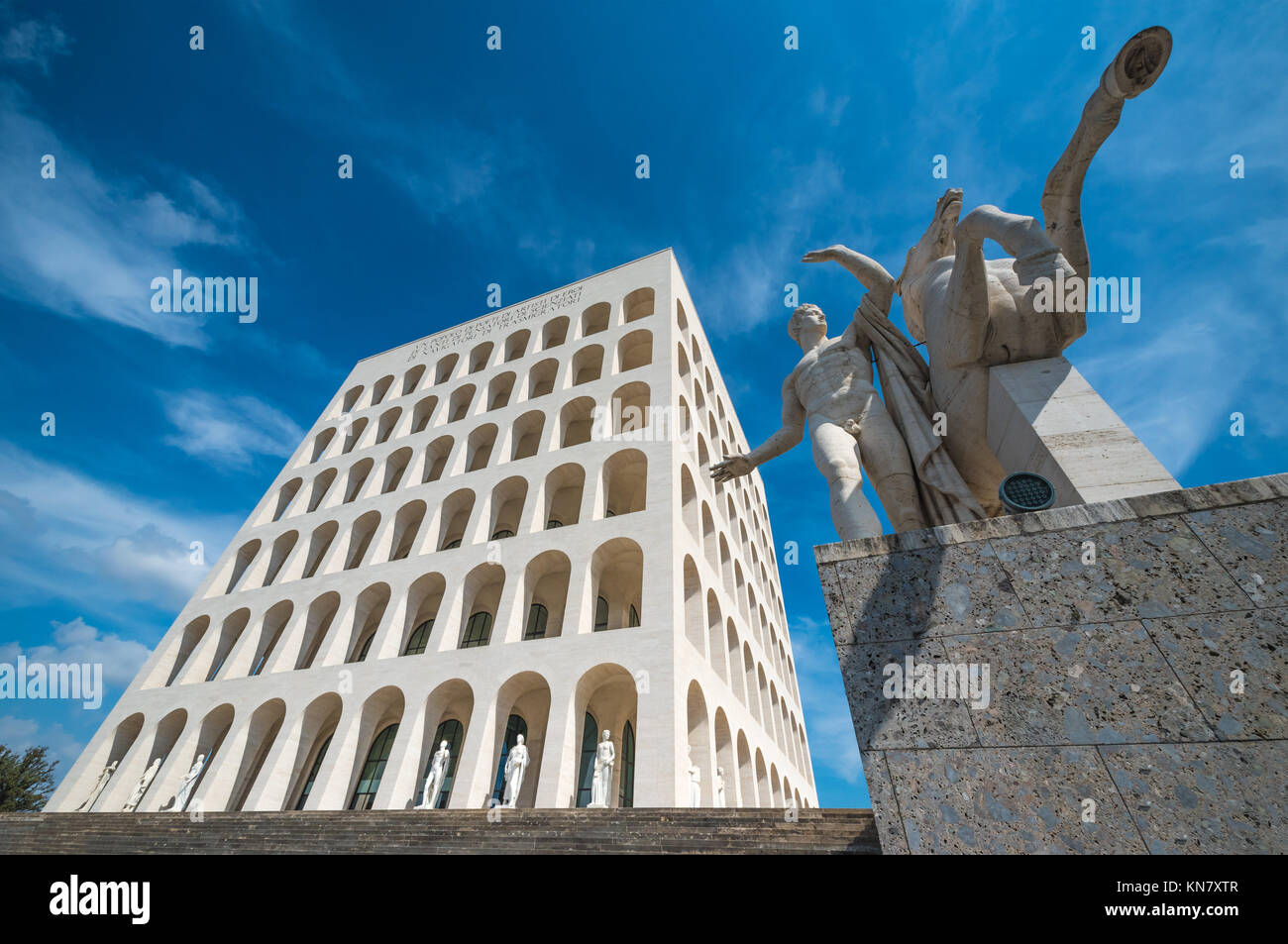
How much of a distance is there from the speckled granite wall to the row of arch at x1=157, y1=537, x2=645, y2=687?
12.1 m

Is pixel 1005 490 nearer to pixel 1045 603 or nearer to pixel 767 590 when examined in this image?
pixel 1045 603

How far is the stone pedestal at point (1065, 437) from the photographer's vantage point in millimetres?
3156

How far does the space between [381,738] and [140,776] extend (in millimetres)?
7714

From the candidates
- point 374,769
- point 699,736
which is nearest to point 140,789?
point 374,769

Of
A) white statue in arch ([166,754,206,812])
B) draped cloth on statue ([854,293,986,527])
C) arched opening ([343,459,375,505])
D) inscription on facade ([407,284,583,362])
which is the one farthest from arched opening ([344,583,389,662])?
draped cloth on statue ([854,293,986,527])

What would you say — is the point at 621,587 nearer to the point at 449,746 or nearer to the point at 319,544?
the point at 449,746

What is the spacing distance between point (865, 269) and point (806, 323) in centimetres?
79

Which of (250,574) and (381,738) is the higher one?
(250,574)

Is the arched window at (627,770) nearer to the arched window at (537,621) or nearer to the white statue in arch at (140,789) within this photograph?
the arched window at (537,621)

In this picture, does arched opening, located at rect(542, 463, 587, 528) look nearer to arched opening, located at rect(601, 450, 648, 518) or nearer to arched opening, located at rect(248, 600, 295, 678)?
arched opening, located at rect(601, 450, 648, 518)

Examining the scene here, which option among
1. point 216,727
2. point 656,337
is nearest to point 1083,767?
point 656,337

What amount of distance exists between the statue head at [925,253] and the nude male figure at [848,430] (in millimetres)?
229

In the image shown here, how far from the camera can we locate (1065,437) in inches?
135
